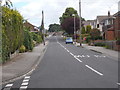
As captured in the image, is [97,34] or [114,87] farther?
[97,34]

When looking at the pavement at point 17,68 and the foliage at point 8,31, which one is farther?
the foliage at point 8,31

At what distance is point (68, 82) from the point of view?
11.1 m

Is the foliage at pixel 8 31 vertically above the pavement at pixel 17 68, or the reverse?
the foliage at pixel 8 31

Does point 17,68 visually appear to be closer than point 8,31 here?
Yes

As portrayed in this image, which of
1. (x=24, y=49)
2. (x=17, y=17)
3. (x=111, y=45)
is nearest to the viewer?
(x=17, y=17)

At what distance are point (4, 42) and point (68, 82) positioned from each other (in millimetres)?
8185

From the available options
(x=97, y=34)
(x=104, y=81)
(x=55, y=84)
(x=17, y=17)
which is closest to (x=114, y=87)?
(x=104, y=81)

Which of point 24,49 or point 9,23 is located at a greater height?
point 9,23

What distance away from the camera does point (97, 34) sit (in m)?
55.9

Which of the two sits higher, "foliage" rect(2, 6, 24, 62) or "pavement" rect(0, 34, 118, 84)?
"foliage" rect(2, 6, 24, 62)

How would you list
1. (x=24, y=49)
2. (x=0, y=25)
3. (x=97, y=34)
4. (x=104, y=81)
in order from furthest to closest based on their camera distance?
(x=97, y=34) < (x=24, y=49) < (x=0, y=25) < (x=104, y=81)

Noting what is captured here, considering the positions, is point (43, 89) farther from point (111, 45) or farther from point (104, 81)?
point (111, 45)

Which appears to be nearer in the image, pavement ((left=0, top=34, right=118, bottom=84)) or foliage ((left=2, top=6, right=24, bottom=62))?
pavement ((left=0, top=34, right=118, bottom=84))

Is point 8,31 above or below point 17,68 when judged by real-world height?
above
